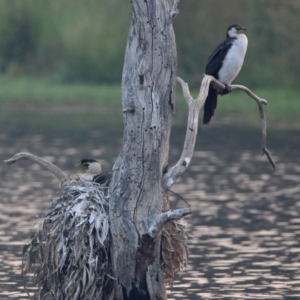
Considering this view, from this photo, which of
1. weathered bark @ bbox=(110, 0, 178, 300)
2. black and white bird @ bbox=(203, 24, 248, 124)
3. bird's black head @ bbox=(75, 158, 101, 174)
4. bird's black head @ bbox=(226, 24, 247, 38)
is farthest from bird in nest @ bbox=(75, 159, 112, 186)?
bird's black head @ bbox=(226, 24, 247, 38)

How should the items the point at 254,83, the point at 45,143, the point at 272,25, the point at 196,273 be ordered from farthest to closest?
the point at 254,83, the point at 272,25, the point at 45,143, the point at 196,273

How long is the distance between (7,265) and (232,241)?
3429mm

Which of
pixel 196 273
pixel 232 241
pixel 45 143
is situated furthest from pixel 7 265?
pixel 45 143

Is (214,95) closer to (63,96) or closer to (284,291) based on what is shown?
(284,291)

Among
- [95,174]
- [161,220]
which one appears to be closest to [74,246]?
[161,220]

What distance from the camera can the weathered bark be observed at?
31.1ft

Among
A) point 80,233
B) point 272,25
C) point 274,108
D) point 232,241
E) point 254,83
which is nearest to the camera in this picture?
point 80,233

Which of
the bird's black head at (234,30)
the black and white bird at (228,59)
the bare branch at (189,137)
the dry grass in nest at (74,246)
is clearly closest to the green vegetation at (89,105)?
the bird's black head at (234,30)

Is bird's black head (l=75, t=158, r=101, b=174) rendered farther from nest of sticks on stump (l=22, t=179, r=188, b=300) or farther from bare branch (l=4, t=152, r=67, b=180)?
nest of sticks on stump (l=22, t=179, r=188, b=300)

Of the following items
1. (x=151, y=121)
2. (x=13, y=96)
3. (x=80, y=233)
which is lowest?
(x=13, y=96)

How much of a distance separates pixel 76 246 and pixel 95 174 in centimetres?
128

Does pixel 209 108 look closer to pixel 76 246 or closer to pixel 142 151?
pixel 142 151

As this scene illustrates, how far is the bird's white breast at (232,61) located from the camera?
1234 cm

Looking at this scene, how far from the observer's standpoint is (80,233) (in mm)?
9281
